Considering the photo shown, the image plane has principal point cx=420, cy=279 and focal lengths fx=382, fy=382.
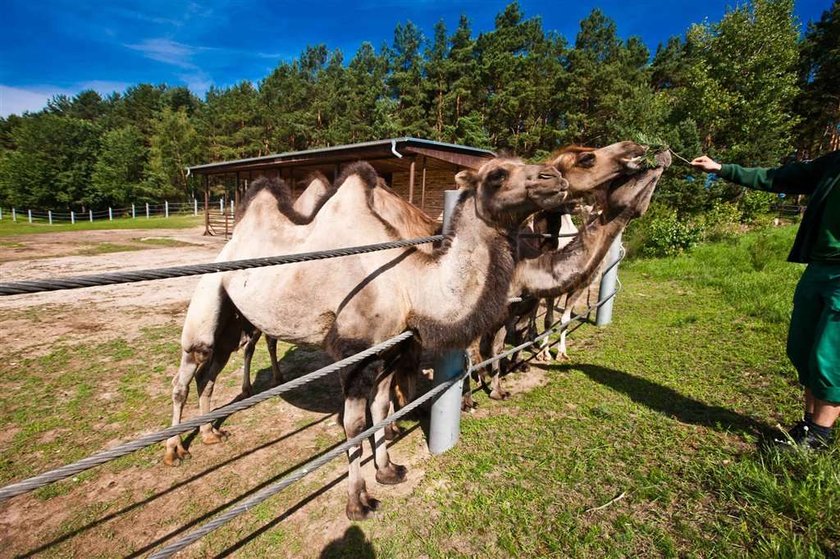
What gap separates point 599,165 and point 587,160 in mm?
93

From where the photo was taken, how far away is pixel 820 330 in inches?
95.0

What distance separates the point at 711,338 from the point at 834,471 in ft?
11.5

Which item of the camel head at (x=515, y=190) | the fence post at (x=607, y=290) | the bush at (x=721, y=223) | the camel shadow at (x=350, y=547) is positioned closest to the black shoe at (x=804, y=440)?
the camel head at (x=515, y=190)

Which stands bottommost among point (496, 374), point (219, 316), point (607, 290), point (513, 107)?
point (496, 374)

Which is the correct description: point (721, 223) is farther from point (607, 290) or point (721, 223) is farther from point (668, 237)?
point (607, 290)

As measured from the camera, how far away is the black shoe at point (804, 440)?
252 cm

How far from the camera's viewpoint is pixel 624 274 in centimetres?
1088

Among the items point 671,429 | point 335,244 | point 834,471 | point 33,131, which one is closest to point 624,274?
point 671,429

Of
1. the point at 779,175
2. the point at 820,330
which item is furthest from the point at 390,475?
the point at 779,175

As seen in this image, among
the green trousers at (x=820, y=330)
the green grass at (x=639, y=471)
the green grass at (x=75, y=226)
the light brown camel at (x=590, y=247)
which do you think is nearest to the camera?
the green grass at (x=639, y=471)

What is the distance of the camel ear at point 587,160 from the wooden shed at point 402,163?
9694mm

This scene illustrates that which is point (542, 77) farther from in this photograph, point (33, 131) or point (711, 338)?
point (33, 131)

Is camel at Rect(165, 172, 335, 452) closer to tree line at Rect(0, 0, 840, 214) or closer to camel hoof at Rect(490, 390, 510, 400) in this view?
camel hoof at Rect(490, 390, 510, 400)

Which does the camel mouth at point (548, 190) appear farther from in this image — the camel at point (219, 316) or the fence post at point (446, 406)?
the camel at point (219, 316)
